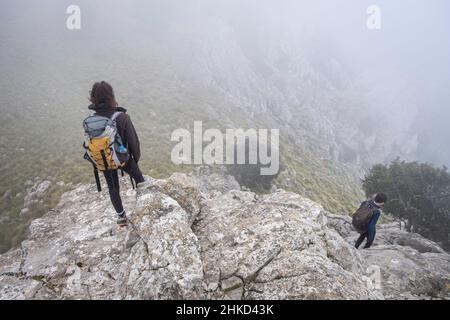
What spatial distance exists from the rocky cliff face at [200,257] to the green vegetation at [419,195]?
13.6 meters

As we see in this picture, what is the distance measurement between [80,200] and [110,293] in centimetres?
696

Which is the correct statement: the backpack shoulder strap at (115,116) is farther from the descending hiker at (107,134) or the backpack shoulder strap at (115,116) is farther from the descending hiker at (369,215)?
the descending hiker at (369,215)

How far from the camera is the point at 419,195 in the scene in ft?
73.7

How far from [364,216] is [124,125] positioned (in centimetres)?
944

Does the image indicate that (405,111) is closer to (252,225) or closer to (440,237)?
(440,237)

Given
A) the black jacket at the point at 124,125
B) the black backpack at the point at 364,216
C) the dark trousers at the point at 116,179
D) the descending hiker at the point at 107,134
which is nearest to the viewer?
the descending hiker at the point at 107,134

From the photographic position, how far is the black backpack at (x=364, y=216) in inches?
433

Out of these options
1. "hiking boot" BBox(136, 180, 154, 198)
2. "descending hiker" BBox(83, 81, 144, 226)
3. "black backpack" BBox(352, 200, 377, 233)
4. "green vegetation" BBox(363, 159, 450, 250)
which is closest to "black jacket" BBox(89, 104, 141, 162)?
"descending hiker" BBox(83, 81, 144, 226)

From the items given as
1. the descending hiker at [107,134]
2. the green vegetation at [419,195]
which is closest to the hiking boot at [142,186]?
the descending hiker at [107,134]

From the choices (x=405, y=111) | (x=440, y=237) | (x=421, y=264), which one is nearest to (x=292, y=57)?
(x=405, y=111)

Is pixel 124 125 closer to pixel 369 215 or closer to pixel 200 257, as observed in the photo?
pixel 200 257

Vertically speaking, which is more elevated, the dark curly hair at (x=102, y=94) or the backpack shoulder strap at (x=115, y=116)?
the dark curly hair at (x=102, y=94)

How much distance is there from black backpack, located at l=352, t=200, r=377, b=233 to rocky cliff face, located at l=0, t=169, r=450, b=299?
4.07ft

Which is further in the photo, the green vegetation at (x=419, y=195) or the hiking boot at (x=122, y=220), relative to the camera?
the green vegetation at (x=419, y=195)
